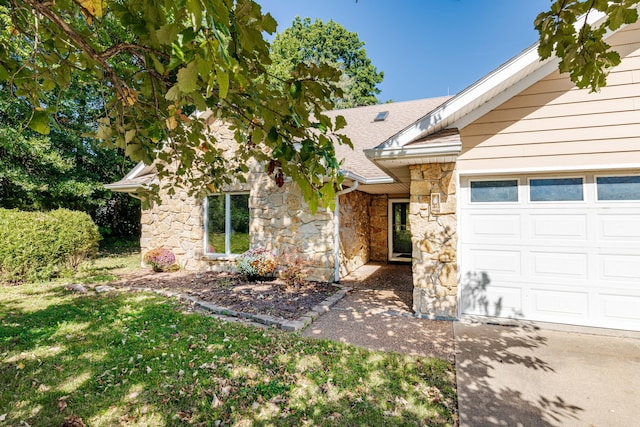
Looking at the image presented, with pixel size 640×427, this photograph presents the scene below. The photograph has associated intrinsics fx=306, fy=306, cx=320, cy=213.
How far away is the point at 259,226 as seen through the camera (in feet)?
27.8

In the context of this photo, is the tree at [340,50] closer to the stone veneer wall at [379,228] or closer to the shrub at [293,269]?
the stone veneer wall at [379,228]

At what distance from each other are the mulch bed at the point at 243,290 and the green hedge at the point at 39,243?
172cm

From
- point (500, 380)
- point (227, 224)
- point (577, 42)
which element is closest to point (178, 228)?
point (227, 224)

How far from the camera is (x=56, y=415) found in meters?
2.74

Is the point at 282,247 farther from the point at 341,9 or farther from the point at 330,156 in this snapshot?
the point at 330,156

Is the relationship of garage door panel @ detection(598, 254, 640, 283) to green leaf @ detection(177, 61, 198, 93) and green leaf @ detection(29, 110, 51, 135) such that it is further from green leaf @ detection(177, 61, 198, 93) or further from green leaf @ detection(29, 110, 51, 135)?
green leaf @ detection(29, 110, 51, 135)

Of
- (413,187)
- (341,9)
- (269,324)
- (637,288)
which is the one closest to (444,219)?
(413,187)

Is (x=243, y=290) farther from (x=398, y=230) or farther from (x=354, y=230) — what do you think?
(x=398, y=230)

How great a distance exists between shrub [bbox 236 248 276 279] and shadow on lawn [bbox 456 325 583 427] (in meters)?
4.50

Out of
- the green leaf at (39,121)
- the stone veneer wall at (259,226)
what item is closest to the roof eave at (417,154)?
the stone veneer wall at (259,226)

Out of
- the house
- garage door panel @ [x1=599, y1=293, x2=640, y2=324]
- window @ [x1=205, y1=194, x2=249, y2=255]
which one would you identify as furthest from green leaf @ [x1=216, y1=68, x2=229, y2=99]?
window @ [x1=205, y1=194, x2=249, y2=255]

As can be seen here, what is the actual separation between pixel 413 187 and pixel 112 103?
4.24 meters

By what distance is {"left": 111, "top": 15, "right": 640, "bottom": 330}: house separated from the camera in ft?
14.5

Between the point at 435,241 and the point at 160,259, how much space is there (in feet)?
25.4
